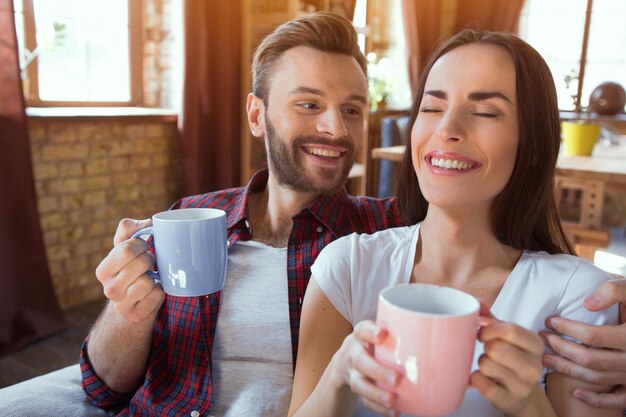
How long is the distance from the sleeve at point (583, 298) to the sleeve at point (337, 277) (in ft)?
1.16

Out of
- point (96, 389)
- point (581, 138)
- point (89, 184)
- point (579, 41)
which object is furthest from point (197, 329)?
point (579, 41)

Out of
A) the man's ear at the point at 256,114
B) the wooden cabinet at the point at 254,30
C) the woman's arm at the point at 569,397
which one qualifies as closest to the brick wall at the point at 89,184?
the wooden cabinet at the point at 254,30

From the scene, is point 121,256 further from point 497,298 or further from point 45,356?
point 45,356

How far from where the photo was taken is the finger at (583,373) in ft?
2.71

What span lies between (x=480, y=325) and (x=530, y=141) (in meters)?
A: 0.46

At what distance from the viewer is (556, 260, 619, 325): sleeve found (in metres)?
0.89

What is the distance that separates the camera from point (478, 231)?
3.43 ft

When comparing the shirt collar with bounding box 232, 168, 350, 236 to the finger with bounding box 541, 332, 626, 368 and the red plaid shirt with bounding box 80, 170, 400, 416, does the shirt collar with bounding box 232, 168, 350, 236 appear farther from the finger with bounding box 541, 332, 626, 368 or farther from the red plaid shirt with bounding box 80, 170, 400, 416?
the finger with bounding box 541, 332, 626, 368

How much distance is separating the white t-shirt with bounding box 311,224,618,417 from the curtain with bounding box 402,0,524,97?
4.40 m

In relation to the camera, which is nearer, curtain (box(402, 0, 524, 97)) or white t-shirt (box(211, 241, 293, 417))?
white t-shirt (box(211, 241, 293, 417))

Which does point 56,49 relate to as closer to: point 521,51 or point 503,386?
point 521,51

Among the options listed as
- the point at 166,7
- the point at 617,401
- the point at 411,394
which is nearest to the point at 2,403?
the point at 411,394

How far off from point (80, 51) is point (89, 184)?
2.70ft

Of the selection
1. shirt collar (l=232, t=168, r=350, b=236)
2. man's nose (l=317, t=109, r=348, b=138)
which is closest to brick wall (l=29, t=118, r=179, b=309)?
shirt collar (l=232, t=168, r=350, b=236)
